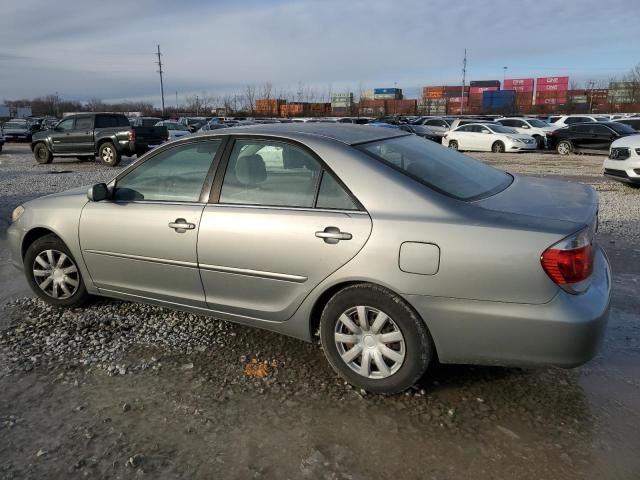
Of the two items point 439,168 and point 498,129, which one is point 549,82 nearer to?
point 498,129

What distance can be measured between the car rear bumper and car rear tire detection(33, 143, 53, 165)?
64.6 feet

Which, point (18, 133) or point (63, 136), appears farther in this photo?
point (18, 133)

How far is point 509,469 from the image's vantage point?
2.51m

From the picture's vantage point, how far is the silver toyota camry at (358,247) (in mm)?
2691

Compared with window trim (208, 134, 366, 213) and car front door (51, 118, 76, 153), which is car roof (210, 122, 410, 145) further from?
car front door (51, 118, 76, 153)

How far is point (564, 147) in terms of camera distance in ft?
72.2

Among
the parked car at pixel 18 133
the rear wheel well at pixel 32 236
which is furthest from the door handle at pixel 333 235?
the parked car at pixel 18 133

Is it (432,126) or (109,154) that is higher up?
(432,126)

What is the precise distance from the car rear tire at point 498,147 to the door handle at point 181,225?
851 inches

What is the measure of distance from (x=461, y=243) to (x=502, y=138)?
2180 cm

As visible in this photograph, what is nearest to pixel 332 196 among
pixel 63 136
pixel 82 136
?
pixel 82 136

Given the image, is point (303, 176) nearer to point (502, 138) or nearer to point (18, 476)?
point (18, 476)

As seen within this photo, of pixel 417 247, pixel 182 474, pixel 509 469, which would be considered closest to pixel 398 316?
pixel 417 247

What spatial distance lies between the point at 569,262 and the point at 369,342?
1165mm
